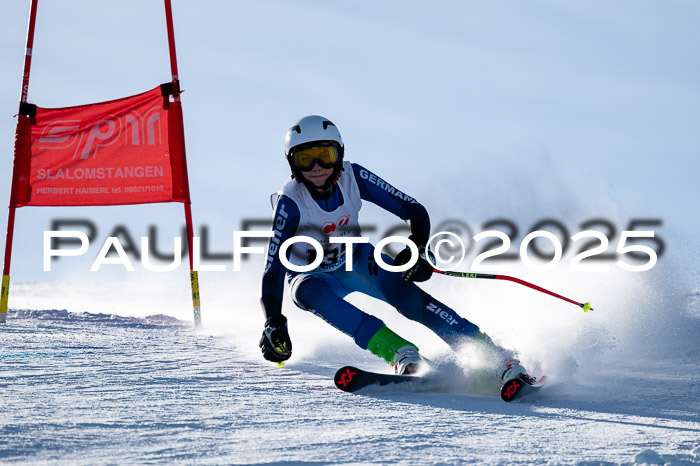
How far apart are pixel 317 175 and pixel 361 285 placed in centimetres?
73

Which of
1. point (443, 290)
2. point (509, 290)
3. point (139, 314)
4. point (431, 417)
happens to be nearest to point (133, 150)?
point (139, 314)

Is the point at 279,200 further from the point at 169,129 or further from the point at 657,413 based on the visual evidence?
the point at 169,129

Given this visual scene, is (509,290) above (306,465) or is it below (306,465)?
above

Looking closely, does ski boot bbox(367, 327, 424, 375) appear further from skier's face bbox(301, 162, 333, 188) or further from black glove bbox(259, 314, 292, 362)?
skier's face bbox(301, 162, 333, 188)

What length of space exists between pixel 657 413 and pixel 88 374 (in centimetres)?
295

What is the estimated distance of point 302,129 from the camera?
4098 mm

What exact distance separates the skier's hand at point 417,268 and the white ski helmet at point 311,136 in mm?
641

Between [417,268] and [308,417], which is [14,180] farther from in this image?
[308,417]

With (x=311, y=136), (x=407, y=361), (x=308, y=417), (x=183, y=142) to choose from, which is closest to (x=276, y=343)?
(x=407, y=361)

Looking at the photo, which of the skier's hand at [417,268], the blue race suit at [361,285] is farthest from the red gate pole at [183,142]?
the skier's hand at [417,268]

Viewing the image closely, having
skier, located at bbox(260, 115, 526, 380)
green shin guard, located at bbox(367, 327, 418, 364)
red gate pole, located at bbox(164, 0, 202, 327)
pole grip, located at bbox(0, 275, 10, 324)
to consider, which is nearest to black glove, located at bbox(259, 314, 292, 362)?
skier, located at bbox(260, 115, 526, 380)

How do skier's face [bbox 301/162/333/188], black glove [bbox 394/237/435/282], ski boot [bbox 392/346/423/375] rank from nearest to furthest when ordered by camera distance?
ski boot [bbox 392/346/423/375]
black glove [bbox 394/237/435/282]
skier's face [bbox 301/162/333/188]

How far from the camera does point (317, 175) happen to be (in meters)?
4.10

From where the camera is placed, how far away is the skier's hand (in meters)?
3.97
